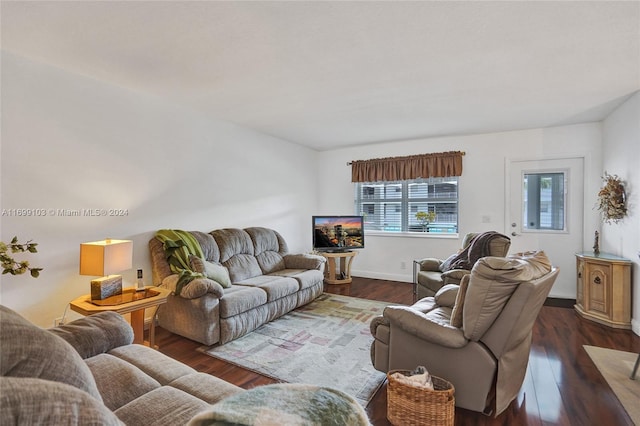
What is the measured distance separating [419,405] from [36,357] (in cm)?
177

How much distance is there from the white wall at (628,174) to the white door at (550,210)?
467 millimetres

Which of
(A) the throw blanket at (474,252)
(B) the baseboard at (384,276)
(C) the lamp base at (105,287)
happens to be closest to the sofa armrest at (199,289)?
(C) the lamp base at (105,287)

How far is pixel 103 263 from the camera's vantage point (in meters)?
2.47

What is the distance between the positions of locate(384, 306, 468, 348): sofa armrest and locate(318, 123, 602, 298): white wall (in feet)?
11.3

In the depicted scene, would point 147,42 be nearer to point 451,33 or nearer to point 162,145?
point 162,145

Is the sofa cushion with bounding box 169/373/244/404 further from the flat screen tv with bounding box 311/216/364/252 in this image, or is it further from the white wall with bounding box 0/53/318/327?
the flat screen tv with bounding box 311/216/364/252

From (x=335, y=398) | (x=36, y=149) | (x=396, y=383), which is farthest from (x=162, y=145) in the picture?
(x=335, y=398)

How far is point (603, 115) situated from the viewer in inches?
158

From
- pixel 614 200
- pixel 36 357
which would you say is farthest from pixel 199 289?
pixel 614 200

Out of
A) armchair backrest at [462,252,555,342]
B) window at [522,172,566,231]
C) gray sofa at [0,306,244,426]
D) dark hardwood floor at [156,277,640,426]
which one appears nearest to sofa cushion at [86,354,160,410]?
gray sofa at [0,306,244,426]

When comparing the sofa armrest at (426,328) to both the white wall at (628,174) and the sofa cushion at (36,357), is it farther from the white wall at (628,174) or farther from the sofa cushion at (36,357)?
the white wall at (628,174)

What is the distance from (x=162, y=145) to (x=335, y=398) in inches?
143

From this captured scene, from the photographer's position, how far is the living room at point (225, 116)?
2139 mm

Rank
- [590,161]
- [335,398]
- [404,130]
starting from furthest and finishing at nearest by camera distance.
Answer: [404,130] < [590,161] < [335,398]
